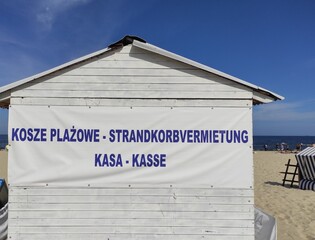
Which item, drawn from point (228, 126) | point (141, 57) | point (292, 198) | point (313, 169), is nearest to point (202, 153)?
point (228, 126)

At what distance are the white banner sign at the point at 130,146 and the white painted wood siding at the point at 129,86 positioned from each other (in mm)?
159

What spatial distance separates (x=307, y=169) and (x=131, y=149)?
38.8 ft

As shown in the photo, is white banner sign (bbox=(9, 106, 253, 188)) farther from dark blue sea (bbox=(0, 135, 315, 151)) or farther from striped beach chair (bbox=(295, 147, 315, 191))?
dark blue sea (bbox=(0, 135, 315, 151))

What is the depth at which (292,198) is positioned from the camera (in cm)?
1291

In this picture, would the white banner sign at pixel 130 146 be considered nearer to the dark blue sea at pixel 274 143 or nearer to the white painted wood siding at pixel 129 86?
the white painted wood siding at pixel 129 86

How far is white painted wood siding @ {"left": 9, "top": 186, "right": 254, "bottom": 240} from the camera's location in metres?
5.66

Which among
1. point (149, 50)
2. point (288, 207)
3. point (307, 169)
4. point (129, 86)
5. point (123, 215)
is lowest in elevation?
point (288, 207)

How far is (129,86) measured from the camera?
229 inches

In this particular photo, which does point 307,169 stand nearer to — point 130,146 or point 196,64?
point 196,64

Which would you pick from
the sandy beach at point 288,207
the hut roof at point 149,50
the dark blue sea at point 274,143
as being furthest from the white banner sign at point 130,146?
the dark blue sea at point 274,143

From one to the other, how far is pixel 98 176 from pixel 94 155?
38 cm

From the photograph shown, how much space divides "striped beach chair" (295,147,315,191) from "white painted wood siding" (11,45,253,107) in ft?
34.1

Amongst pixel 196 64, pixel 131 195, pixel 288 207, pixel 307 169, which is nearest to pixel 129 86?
pixel 196 64

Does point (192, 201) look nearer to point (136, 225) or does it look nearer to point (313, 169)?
point (136, 225)
